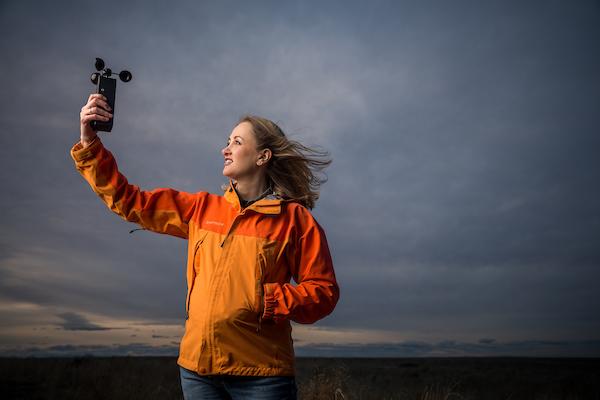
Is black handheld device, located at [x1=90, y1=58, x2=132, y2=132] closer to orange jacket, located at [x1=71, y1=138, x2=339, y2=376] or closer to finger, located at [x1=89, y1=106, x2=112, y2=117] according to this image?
finger, located at [x1=89, y1=106, x2=112, y2=117]

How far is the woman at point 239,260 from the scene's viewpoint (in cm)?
294

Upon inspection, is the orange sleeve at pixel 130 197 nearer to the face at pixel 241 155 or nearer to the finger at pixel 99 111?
the finger at pixel 99 111

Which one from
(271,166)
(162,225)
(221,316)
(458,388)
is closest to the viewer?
(221,316)

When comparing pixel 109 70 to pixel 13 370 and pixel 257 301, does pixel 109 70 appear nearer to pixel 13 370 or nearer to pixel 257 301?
pixel 257 301

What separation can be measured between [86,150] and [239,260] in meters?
1.21

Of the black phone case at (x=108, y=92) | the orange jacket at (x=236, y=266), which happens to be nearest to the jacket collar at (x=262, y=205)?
the orange jacket at (x=236, y=266)

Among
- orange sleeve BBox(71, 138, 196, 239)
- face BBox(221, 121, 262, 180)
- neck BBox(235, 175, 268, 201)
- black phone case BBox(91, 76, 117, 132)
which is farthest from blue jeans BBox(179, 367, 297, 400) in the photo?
black phone case BBox(91, 76, 117, 132)

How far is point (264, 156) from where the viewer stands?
3705mm

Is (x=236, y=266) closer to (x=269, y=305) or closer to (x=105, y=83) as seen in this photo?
(x=269, y=305)

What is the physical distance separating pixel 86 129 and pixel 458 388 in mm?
17996

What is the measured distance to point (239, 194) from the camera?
11.8 feet

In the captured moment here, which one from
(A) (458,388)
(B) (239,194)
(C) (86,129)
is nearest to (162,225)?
(B) (239,194)

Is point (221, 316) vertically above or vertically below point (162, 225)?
below

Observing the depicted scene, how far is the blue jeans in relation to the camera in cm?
292
